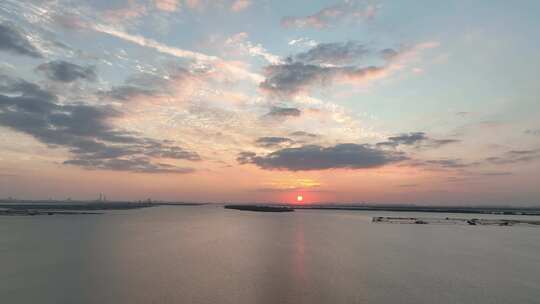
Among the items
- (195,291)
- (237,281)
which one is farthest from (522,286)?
(195,291)

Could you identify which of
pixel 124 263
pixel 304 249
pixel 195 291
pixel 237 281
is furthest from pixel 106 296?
pixel 304 249

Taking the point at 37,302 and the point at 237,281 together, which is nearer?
the point at 37,302

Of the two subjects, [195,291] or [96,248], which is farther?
[96,248]

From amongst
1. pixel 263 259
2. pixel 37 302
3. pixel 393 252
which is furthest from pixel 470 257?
pixel 37 302

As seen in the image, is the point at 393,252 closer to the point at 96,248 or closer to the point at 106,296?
the point at 106,296

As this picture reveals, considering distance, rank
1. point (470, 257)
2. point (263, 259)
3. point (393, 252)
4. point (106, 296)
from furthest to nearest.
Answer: point (393, 252) < point (470, 257) < point (263, 259) < point (106, 296)

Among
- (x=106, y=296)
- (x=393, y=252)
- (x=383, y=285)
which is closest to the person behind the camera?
(x=106, y=296)

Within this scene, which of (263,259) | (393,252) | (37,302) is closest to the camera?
(37,302)

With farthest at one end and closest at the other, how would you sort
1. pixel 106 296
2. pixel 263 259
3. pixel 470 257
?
pixel 470 257
pixel 263 259
pixel 106 296

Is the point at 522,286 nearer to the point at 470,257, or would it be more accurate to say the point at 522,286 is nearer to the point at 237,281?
the point at 470,257
